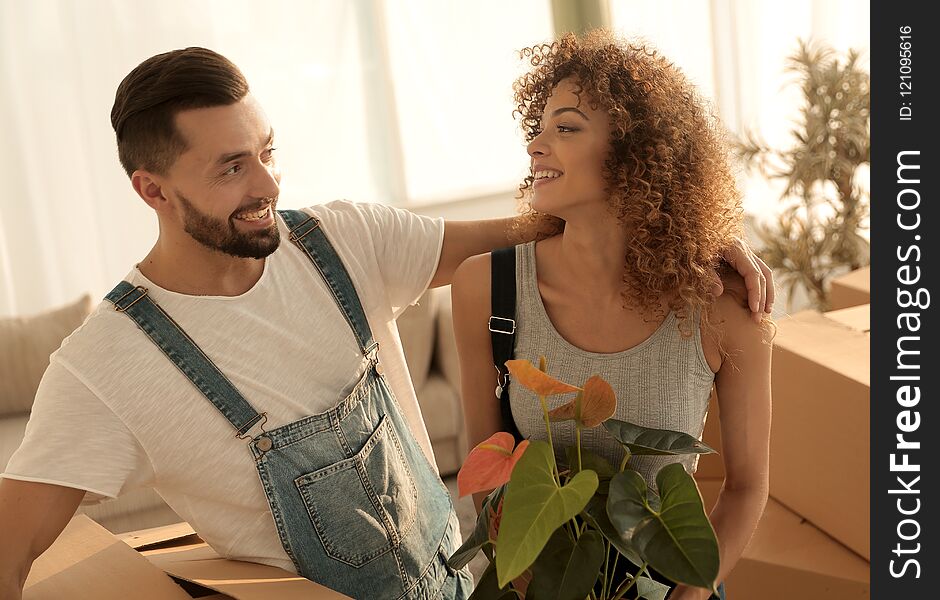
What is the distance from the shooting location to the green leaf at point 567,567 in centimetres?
92

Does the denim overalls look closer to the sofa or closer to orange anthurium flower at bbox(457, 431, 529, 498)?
orange anthurium flower at bbox(457, 431, 529, 498)

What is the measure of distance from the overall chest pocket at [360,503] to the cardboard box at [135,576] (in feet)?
0.30

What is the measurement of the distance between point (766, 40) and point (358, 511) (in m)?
3.56

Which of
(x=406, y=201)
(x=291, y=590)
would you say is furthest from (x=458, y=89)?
(x=291, y=590)

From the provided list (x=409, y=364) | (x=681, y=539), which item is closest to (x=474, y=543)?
(x=681, y=539)

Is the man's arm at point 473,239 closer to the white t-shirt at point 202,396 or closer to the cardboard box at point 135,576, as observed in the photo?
the white t-shirt at point 202,396

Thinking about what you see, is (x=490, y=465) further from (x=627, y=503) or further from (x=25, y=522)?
(x=25, y=522)

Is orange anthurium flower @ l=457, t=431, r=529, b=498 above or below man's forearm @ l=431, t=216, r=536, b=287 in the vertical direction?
below

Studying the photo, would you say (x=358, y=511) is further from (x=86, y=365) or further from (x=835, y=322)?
(x=835, y=322)

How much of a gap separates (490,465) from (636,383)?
410mm

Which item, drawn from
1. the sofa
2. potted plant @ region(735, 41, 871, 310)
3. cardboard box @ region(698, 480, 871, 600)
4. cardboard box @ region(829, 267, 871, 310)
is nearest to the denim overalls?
cardboard box @ region(698, 480, 871, 600)

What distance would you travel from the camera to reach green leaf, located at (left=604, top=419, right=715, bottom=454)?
99cm

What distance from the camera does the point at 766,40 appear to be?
420 cm

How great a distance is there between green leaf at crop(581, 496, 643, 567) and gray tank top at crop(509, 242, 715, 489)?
30 centimetres
